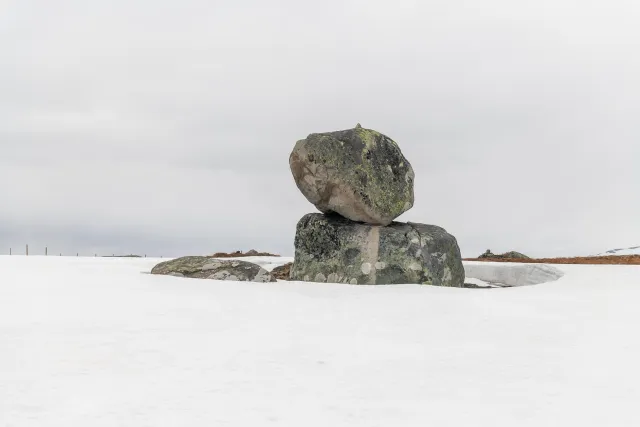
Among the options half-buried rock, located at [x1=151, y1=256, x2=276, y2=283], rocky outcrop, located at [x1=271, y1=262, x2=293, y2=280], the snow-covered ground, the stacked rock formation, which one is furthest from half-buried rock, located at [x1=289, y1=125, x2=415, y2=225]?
the snow-covered ground

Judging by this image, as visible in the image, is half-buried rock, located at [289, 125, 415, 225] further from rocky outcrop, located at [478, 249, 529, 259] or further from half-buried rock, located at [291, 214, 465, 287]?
rocky outcrop, located at [478, 249, 529, 259]

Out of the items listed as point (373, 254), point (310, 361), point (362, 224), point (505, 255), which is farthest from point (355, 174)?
point (505, 255)

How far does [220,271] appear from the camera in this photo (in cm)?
957

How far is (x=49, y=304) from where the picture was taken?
5.98m

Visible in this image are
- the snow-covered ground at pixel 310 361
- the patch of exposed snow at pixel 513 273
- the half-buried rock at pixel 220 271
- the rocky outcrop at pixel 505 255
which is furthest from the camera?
the rocky outcrop at pixel 505 255

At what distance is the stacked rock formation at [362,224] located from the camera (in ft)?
33.7

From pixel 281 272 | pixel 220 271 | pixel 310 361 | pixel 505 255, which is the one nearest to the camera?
pixel 310 361

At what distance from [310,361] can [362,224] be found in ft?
23.3

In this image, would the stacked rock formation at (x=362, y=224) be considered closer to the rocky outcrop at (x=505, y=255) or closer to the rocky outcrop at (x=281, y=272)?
the rocky outcrop at (x=281, y=272)

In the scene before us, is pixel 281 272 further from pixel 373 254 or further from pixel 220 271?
pixel 220 271

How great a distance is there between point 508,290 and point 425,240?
99.7 inches

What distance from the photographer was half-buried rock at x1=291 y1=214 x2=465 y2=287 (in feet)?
33.4

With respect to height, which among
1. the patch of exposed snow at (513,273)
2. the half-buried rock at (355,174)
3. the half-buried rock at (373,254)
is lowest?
the patch of exposed snow at (513,273)

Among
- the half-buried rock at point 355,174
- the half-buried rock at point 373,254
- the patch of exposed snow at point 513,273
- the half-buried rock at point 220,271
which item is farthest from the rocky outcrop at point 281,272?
the patch of exposed snow at point 513,273
